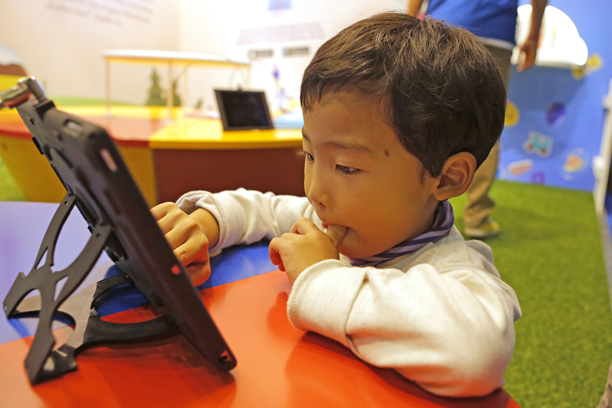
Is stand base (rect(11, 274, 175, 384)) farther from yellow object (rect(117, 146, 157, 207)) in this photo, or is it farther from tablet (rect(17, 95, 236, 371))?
yellow object (rect(117, 146, 157, 207))

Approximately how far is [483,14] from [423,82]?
5.22 feet

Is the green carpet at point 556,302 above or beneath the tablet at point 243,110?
beneath

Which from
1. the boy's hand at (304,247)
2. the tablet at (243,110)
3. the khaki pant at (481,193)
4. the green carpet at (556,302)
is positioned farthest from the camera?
the khaki pant at (481,193)

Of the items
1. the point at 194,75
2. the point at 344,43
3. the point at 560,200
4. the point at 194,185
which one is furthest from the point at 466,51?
the point at 194,75

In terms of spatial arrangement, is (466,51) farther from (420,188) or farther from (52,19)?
(52,19)

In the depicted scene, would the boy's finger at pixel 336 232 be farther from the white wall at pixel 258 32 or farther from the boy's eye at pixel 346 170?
A: the white wall at pixel 258 32

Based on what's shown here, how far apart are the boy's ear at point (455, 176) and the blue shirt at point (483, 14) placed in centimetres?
143

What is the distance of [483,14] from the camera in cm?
182

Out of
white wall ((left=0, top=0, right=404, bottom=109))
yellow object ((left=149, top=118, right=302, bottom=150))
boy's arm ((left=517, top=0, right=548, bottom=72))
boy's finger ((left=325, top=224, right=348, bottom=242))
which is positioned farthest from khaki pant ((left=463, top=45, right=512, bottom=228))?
boy's finger ((left=325, top=224, right=348, bottom=242))

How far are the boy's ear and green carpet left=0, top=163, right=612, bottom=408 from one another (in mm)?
800

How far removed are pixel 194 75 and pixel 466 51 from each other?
4.69 metres

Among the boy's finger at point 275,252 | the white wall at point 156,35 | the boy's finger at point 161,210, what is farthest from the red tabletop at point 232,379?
the white wall at point 156,35

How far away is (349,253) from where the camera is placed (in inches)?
24.2

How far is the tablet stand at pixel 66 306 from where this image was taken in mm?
347
